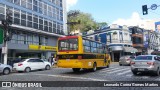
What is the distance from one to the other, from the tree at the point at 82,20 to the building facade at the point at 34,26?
66.6ft

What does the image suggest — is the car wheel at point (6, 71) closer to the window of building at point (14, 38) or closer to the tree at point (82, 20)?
the window of building at point (14, 38)

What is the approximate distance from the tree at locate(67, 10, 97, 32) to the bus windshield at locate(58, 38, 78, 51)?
48632mm

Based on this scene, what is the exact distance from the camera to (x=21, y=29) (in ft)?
116

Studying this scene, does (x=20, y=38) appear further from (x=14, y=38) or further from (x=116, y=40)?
(x=116, y=40)

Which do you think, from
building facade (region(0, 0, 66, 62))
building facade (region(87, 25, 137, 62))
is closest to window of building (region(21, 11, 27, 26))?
building facade (region(0, 0, 66, 62))

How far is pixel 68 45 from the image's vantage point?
19.7m

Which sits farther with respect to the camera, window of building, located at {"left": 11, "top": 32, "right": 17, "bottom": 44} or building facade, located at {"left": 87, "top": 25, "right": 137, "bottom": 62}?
building facade, located at {"left": 87, "top": 25, "right": 137, "bottom": 62}

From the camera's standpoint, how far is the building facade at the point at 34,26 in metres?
34.6

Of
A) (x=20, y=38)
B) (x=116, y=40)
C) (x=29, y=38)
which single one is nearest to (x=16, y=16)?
(x=20, y=38)

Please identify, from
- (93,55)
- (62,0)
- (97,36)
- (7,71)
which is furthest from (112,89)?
(97,36)

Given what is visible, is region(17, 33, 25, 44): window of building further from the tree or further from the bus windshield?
the tree

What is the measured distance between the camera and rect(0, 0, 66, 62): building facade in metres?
34.6

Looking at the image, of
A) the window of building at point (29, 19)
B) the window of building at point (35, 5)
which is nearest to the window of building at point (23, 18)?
the window of building at point (29, 19)

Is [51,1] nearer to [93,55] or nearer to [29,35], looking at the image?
[29,35]
